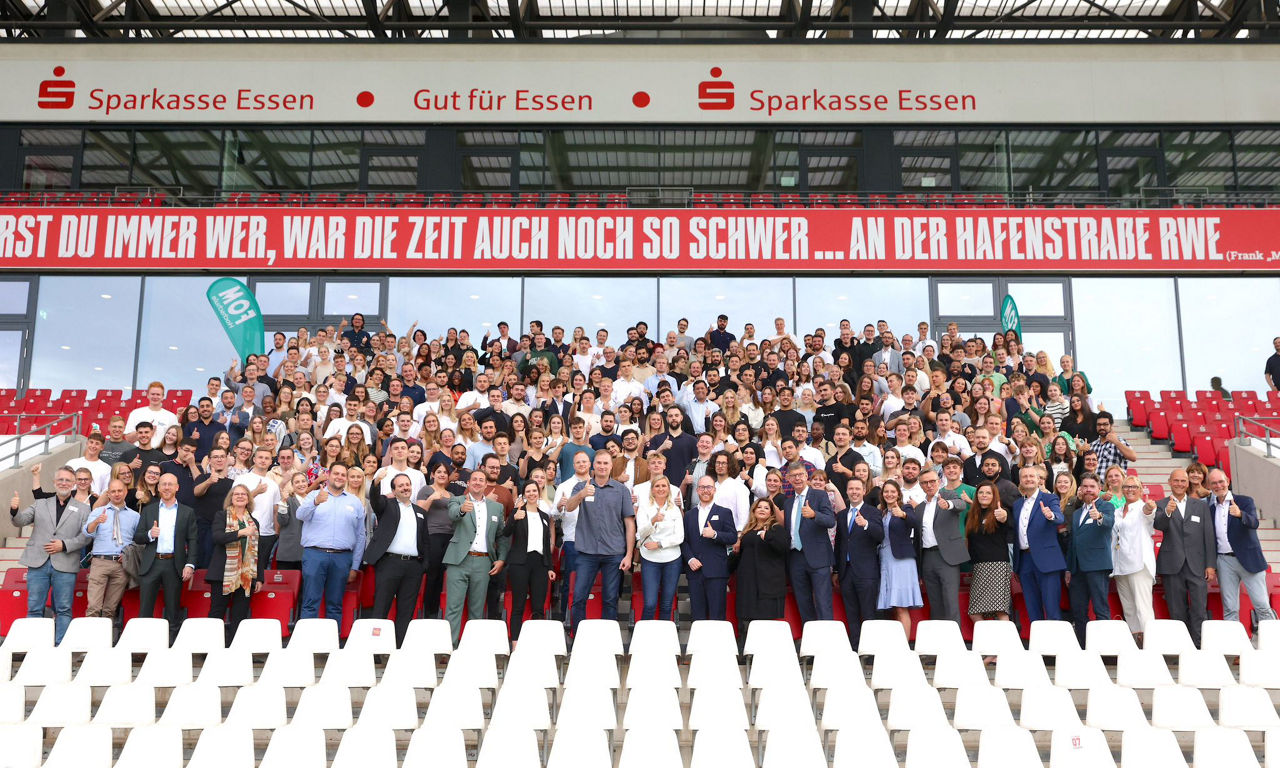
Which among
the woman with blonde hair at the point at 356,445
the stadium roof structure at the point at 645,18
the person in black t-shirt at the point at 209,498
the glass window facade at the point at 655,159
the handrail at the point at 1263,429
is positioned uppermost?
the stadium roof structure at the point at 645,18

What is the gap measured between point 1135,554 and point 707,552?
317cm

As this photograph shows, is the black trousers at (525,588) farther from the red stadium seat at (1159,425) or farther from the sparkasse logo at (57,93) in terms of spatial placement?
the sparkasse logo at (57,93)

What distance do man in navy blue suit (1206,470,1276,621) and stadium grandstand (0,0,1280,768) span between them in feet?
0.13

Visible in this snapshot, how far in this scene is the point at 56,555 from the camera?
7871 mm

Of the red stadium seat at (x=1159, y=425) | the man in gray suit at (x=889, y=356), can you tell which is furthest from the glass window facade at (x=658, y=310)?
the man in gray suit at (x=889, y=356)

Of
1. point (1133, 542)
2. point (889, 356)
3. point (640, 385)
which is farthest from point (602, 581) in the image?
point (889, 356)

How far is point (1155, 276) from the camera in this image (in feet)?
54.9

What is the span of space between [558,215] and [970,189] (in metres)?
6.85

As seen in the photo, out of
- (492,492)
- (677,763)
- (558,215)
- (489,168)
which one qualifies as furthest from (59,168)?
(677,763)

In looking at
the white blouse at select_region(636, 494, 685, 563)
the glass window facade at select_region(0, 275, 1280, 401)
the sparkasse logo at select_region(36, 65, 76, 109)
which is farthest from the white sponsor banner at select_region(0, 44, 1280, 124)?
the white blouse at select_region(636, 494, 685, 563)

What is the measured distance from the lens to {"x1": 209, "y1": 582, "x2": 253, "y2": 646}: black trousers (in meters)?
7.67

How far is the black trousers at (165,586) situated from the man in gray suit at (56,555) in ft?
1.80

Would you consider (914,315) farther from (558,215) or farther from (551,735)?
(551,735)

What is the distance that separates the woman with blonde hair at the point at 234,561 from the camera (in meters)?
7.68
